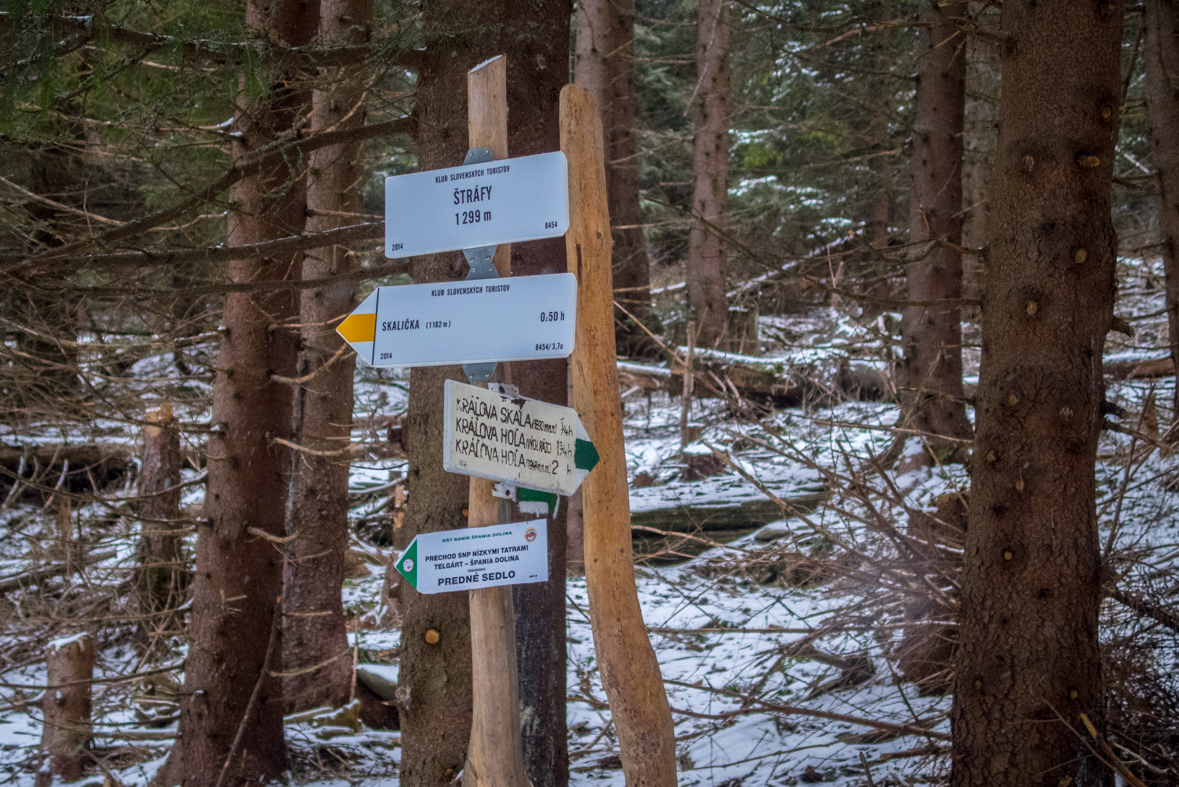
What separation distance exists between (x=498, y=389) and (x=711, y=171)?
1135cm

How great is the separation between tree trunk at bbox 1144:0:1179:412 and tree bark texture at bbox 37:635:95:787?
739 centimetres

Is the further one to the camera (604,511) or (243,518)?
(243,518)

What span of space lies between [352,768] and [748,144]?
610 inches

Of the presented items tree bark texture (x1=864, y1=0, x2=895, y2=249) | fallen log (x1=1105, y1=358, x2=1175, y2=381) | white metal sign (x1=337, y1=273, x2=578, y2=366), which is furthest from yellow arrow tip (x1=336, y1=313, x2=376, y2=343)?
tree bark texture (x1=864, y1=0, x2=895, y2=249)

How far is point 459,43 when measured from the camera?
9.74 ft

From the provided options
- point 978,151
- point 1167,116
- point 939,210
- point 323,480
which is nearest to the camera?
point 1167,116

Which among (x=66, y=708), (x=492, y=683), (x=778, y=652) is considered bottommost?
(x=66, y=708)

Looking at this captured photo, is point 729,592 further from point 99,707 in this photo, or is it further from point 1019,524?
point 99,707

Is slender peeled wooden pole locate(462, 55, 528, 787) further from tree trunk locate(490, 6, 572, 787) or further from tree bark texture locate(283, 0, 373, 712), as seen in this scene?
tree bark texture locate(283, 0, 373, 712)

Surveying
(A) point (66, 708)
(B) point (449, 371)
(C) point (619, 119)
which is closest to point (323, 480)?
(A) point (66, 708)

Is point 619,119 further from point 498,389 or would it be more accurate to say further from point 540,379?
point 498,389

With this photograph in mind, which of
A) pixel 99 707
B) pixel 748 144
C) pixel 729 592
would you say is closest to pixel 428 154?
pixel 729 592

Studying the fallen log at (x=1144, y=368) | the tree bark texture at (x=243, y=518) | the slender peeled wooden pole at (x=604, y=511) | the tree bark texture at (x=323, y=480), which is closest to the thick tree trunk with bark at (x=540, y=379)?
the slender peeled wooden pole at (x=604, y=511)

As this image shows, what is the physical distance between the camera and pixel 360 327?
97.3 inches
